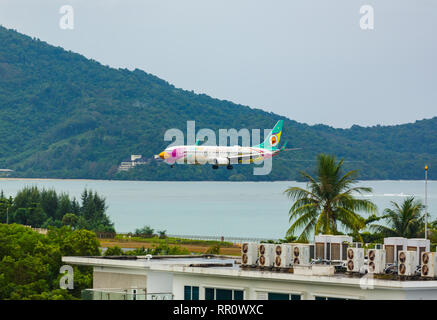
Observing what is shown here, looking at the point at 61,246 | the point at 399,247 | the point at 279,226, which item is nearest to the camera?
the point at 399,247

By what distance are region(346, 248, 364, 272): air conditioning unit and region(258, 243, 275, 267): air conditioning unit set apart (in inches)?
107

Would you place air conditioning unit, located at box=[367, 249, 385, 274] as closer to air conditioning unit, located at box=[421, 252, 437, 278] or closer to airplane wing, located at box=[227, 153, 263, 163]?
air conditioning unit, located at box=[421, 252, 437, 278]

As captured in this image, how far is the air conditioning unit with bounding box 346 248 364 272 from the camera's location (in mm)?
25500

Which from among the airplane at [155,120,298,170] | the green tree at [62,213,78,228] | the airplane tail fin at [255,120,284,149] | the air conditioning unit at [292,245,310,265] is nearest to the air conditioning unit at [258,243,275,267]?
the air conditioning unit at [292,245,310,265]

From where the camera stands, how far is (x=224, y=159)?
116750mm

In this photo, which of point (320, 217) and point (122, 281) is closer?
point (122, 281)

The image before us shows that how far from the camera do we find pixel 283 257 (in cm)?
2692

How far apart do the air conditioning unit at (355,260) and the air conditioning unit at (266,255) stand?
2.73 meters

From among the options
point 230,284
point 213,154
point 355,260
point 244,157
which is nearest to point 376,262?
point 355,260

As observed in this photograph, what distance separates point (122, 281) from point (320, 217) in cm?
1895

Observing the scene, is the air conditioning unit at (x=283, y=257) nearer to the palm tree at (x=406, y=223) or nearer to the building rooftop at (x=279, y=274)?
the building rooftop at (x=279, y=274)

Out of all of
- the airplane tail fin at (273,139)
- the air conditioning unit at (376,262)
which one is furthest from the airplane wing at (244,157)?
the air conditioning unit at (376,262)

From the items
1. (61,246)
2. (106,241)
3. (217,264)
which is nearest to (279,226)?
(106,241)
